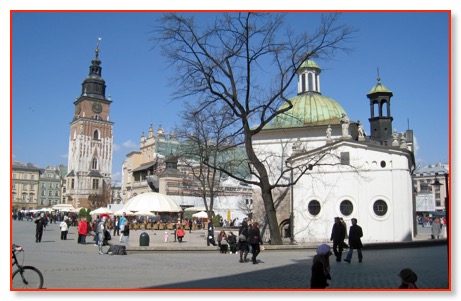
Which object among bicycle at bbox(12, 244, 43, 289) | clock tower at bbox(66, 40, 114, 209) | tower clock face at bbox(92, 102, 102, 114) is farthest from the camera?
tower clock face at bbox(92, 102, 102, 114)

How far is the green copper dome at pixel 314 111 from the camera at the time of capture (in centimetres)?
4113

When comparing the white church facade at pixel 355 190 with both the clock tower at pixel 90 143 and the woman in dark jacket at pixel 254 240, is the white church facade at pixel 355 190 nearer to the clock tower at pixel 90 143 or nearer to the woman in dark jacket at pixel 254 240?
the woman in dark jacket at pixel 254 240

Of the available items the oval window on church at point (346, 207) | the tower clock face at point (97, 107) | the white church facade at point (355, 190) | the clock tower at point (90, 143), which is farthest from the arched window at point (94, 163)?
the oval window on church at point (346, 207)

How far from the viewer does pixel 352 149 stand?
33688 millimetres

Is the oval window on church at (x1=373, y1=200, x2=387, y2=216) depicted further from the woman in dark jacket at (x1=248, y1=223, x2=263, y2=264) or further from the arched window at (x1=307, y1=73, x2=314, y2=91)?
the woman in dark jacket at (x1=248, y1=223, x2=263, y2=264)

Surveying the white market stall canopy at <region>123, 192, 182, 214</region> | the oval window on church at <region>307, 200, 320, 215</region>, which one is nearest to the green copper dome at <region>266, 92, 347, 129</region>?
the oval window on church at <region>307, 200, 320, 215</region>

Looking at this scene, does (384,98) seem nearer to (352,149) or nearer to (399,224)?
(352,149)

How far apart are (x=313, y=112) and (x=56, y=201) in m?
111

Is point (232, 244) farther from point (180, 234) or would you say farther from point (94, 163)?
point (94, 163)

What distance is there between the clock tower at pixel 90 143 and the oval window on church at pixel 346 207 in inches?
3491

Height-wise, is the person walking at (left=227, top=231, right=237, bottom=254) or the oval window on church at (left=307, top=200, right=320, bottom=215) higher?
the oval window on church at (left=307, top=200, right=320, bottom=215)

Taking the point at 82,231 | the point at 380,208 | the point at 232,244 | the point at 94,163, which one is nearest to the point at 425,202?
the point at 380,208

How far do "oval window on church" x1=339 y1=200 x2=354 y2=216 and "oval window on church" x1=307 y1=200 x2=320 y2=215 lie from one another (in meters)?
1.81

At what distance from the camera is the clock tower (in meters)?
115
